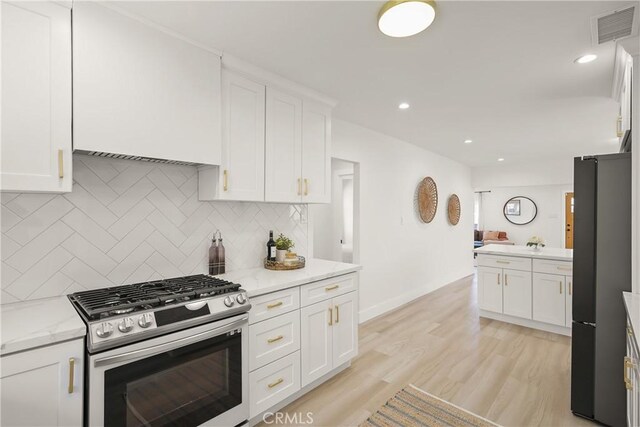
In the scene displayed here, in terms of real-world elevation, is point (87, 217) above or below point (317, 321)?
above

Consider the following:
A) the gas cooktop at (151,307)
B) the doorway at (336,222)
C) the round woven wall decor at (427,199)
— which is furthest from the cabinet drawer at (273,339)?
the round woven wall decor at (427,199)

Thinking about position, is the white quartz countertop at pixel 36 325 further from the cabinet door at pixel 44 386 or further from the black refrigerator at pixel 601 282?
the black refrigerator at pixel 601 282

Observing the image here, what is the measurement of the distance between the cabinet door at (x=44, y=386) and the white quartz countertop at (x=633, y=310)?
7.38 feet

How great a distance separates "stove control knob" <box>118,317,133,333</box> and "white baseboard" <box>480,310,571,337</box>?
4.24m

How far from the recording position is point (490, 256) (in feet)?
13.6

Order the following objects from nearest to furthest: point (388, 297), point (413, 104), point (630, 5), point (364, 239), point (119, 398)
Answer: point (119, 398)
point (630, 5)
point (413, 104)
point (364, 239)
point (388, 297)

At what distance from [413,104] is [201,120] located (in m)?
2.10

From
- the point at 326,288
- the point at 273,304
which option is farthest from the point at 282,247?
the point at 273,304

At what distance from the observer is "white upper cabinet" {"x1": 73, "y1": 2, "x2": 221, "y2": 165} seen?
1.64 metres

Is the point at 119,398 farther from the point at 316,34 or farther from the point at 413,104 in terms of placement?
the point at 413,104

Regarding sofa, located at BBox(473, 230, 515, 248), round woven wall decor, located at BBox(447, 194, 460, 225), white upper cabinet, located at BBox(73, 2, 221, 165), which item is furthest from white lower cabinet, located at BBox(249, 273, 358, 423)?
sofa, located at BBox(473, 230, 515, 248)

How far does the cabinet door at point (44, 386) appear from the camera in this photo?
1220mm

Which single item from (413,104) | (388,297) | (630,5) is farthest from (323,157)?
(388,297)

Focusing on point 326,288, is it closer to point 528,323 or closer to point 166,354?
point 166,354
